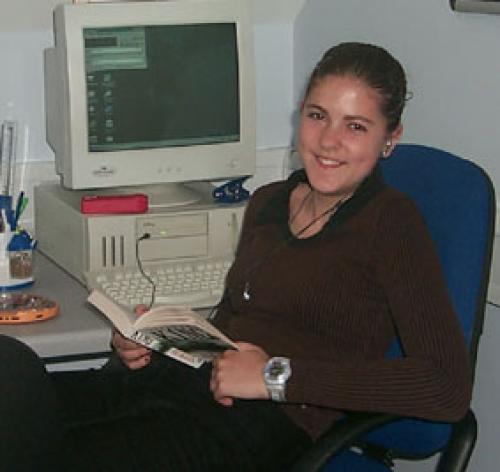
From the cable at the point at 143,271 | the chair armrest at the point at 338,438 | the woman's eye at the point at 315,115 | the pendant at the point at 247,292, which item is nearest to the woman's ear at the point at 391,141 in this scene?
the woman's eye at the point at 315,115

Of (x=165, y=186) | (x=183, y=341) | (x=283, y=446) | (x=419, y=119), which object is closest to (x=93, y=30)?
(x=165, y=186)

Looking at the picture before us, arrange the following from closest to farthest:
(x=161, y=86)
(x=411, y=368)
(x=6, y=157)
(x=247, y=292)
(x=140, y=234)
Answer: (x=411, y=368)
(x=247, y=292)
(x=140, y=234)
(x=161, y=86)
(x=6, y=157)

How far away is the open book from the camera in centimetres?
185

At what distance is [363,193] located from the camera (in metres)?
1.95

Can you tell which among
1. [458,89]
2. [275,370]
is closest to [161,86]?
[458,89]

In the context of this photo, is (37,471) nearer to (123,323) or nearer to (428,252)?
(123,323)

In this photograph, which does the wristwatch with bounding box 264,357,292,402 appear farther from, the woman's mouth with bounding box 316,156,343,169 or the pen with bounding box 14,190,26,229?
the pen with bounding box 14,190,26,229

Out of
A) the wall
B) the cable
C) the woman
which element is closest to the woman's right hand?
the woman

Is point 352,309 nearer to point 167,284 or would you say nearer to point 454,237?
point 454,237

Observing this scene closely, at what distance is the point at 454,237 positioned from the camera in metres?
1.93

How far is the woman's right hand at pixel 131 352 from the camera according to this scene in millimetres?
2061

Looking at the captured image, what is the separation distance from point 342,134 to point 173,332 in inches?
16.8

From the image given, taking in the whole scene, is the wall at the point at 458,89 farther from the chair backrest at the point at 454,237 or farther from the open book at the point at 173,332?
the open book at the point at 173,332

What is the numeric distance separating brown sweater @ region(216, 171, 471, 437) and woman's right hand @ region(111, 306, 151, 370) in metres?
0.16
